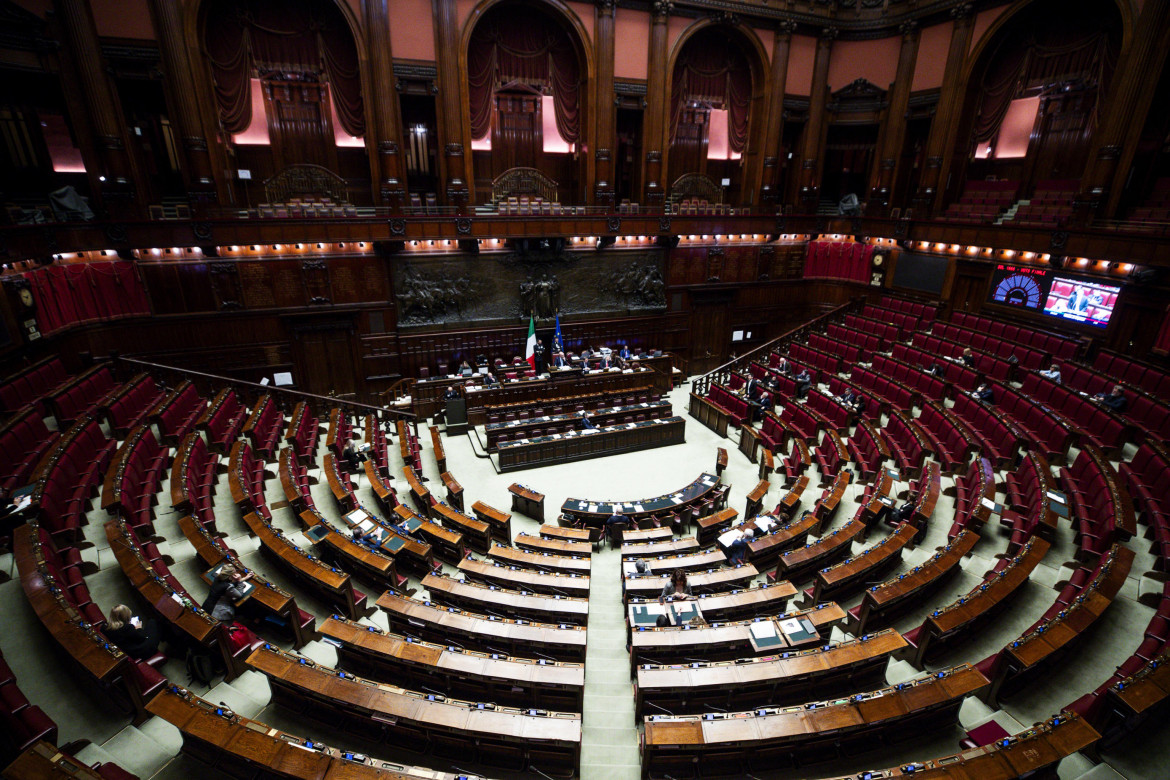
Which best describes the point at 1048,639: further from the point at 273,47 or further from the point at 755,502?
the point at 273,47

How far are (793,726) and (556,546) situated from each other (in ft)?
14.8

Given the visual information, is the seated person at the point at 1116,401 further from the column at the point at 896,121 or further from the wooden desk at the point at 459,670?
the wooden desk at the point at 459,670

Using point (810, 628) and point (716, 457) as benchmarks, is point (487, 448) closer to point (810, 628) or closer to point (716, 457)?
point (716, 457)

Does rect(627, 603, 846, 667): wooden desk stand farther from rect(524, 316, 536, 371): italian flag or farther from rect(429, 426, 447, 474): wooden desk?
rect(524, 316, 536, 371): italian flag

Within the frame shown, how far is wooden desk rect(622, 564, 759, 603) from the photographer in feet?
23.9

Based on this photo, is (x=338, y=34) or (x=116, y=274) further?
(x=338, y=34)

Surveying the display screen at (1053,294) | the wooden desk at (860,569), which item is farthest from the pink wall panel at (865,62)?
the wooden desk at (860,569)

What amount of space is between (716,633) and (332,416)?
33.8 ft

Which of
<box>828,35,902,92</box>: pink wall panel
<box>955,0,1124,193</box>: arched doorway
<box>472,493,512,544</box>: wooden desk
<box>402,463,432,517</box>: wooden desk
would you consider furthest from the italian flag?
<box>955,0,1124,193</box>: arched doorway

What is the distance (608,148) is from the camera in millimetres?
16234

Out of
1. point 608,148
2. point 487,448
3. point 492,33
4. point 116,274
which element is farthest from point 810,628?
point 492,33

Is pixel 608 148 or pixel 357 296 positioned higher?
pixel 608 148

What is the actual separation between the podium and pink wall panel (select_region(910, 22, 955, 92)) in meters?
16.9

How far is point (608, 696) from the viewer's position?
19.9ft
